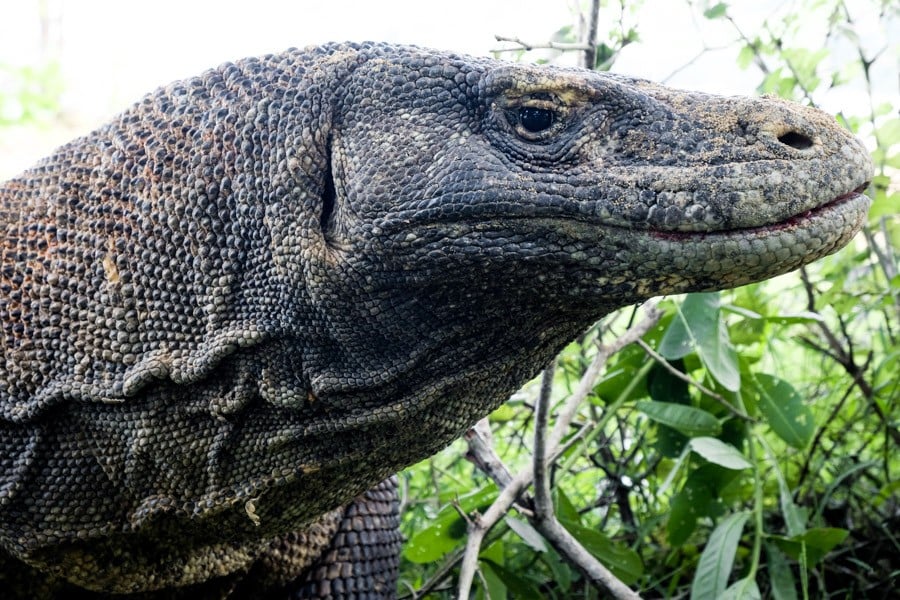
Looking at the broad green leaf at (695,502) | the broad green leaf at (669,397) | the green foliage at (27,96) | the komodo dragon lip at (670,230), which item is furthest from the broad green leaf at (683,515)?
the green foliage at (27,96)

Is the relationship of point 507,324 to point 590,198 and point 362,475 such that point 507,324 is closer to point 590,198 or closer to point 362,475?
point 590,198

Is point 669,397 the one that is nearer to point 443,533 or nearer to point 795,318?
point 795,318

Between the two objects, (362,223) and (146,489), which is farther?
(146,489)

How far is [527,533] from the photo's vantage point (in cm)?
264

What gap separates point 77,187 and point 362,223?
2.44 ft

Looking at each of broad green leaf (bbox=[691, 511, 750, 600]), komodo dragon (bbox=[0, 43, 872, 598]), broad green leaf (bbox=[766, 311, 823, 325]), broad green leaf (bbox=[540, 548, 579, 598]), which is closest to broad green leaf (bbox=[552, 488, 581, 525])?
broad green leaf (bbox=[540, 548, 579, 598])

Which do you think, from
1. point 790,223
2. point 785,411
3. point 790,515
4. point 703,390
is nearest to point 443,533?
point 703,390

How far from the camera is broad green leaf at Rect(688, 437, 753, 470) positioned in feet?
8.91

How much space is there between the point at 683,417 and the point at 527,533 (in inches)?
26.9

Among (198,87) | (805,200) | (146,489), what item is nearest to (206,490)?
(146,489)

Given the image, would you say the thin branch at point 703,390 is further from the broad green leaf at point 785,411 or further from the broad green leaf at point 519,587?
the broad green leaf at point 519,587

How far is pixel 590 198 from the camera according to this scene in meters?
1.62

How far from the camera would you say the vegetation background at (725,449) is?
2.88 metres

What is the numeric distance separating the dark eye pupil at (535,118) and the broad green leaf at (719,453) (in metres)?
1.33
